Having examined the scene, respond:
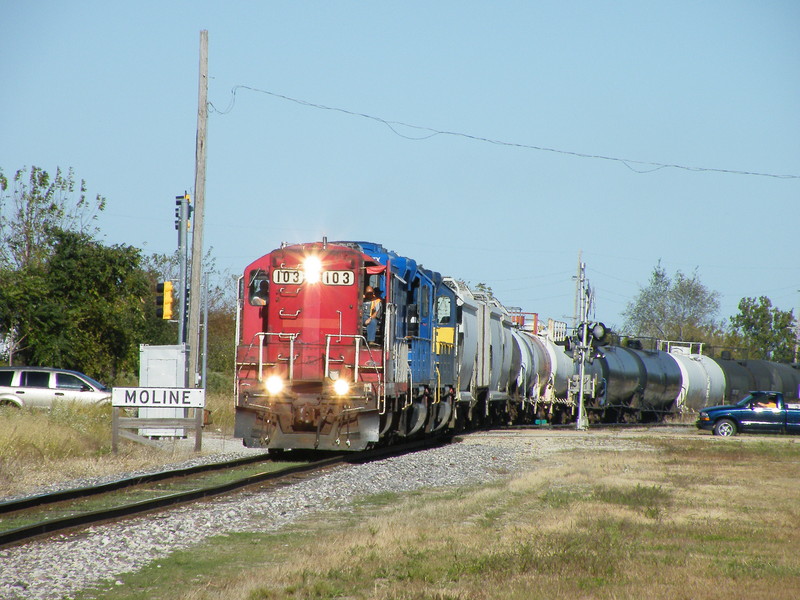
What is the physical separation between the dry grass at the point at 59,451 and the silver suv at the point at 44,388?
3.67m

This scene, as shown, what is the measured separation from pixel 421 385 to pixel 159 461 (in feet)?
18.5

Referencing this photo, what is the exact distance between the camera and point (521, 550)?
28.4ft

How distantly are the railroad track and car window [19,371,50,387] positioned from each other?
1069 centimetres

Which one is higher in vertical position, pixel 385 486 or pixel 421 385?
pixel 421 385

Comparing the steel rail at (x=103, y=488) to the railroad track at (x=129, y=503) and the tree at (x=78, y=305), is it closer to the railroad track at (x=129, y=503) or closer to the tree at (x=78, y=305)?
the railroad track at (x=129, y=503)

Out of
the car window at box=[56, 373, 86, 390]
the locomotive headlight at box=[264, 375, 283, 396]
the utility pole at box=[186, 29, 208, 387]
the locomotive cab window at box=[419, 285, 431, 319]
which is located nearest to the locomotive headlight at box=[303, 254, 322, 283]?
the locomotive headlight at box=[264, 375, 283, 396]

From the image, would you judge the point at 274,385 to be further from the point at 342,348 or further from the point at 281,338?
the point at 342,348

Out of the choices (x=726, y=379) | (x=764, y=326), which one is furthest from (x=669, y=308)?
(x=726, y=379)

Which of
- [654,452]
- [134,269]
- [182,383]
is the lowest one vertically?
[654,452]

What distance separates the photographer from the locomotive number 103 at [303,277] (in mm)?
17172

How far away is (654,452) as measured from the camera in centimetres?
2191

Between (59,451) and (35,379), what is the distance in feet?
31.8

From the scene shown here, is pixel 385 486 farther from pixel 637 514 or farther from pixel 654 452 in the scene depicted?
pixel 654 452

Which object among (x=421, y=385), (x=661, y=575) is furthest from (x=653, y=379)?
(x=661, y=575)
